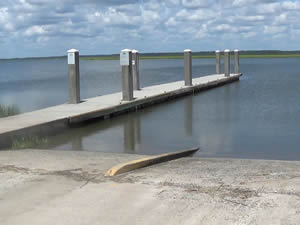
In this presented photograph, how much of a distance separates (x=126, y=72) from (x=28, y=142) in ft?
21.8

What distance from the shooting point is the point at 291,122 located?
554 inches

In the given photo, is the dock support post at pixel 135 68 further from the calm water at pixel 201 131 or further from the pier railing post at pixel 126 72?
the pier railing post at pixel 126 72

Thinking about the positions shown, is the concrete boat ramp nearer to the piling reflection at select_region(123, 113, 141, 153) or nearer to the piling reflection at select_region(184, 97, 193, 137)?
the piling reflection at select_region(123, 113, 141, 153)

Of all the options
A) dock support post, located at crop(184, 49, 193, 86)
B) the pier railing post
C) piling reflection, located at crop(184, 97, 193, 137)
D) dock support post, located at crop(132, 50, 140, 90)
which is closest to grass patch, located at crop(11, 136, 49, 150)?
piling reflection, located at crop(184, 97, 193, 137)

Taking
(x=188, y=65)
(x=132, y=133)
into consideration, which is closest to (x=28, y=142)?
(x=132, y=133)

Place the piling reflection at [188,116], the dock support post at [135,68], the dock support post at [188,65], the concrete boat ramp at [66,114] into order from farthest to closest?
the dock support post at [188,65]
the dock support post at [135,68]
the piling reflection at [188,116]
the concrete boat ramp at [66,114]

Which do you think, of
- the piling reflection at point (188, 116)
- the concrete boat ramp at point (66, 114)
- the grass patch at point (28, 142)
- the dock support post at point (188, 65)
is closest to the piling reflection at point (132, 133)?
the concrete boat ramp at point (66, 114)

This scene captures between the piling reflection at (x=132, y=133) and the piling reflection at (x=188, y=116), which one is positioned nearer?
the piling reflection at (x=132, y=133)

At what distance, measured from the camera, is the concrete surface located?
4082mm

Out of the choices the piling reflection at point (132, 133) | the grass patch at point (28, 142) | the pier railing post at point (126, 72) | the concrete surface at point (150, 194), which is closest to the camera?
the concrete surface at point (150, 194)

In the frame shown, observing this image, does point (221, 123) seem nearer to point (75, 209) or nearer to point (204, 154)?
point (204, 154)

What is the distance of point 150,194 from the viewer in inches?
186

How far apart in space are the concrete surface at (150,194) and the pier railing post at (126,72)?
344 inches

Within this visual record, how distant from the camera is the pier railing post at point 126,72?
1486 centimetres
